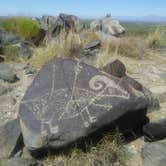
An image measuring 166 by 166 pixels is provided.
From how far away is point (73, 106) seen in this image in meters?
5.24

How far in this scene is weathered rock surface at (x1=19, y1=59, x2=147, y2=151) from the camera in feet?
16.2

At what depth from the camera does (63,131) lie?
16.1ft

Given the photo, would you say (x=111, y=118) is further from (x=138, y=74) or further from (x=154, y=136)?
(x=138, y=74)

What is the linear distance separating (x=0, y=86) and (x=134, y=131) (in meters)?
2.79

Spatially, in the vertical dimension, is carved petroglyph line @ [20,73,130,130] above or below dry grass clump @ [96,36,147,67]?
above

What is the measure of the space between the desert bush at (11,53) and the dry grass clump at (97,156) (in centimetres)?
464

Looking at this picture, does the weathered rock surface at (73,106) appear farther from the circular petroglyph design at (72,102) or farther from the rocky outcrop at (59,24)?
the rocky outcrop at (59,24)

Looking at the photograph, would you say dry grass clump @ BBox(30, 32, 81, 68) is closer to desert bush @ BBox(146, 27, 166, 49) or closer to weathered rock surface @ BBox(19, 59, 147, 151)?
desert bush @ BBox(146, 27, 166, 49)

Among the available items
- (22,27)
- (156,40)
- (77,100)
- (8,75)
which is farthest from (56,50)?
(77,100)

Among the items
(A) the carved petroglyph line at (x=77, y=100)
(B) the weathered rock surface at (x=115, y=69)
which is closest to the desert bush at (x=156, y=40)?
(B) the weathered rock surface at (x=115, y=69)

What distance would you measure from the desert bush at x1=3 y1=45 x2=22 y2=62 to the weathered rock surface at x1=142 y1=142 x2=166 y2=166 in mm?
4909

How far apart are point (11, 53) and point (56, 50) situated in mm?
1077

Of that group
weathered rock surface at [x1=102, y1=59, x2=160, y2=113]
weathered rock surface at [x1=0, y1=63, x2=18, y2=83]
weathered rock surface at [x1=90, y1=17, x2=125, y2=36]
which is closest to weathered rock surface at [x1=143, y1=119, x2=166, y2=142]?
weathered rock surface at [x1=102, y1=59, x2=160, y2=113]

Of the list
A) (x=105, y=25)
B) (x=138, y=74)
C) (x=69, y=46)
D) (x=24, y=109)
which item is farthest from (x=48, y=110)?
(x=105, y=25)
